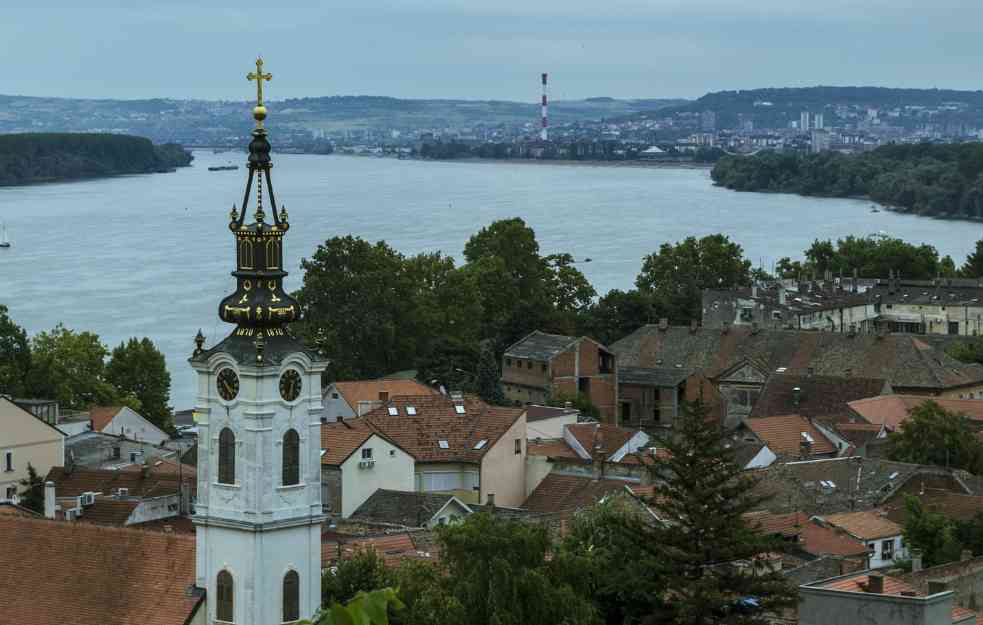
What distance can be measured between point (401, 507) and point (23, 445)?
7.01 metres

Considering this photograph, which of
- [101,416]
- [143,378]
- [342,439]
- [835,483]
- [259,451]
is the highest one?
[259,451]

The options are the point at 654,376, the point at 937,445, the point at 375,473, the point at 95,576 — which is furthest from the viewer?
the point at 654,376

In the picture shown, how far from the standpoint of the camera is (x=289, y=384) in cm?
1998

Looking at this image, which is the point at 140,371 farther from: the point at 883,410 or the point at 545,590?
the point at 545,590

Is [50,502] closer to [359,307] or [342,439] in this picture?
[342,439]

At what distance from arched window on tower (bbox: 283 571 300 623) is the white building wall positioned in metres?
15.0

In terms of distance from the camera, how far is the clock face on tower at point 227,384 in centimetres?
1992

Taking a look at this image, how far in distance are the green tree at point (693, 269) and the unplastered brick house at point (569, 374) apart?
21.5m

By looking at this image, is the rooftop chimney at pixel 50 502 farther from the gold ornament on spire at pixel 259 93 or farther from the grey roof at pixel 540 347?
the grey roof at pixel 540 347

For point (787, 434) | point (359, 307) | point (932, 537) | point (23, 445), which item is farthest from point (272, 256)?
point (359, 307)

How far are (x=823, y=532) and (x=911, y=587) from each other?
26.9 feet

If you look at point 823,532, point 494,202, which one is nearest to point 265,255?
point 823,532

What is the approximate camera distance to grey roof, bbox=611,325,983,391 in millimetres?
54031

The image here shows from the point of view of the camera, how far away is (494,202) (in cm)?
16650
